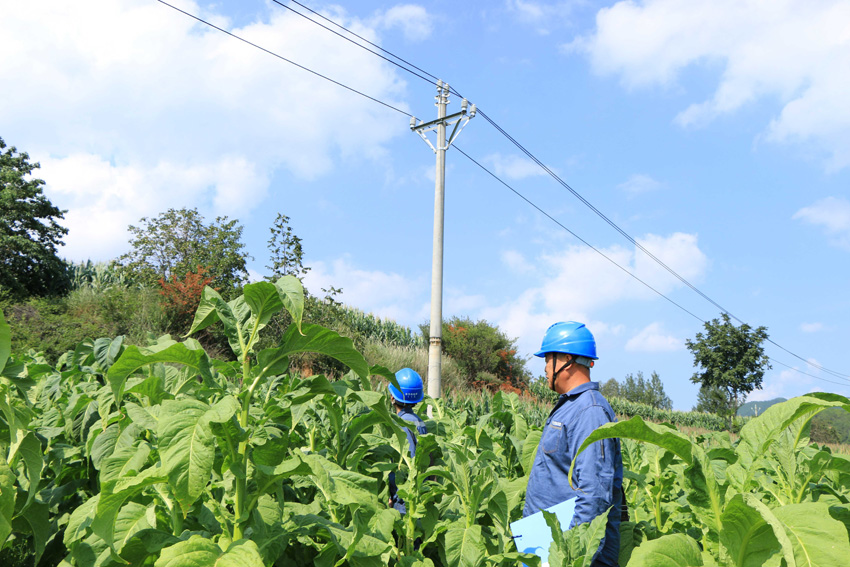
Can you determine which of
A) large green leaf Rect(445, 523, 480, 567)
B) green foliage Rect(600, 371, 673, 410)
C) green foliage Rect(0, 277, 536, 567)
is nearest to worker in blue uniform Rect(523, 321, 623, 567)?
green foliage Rect(0, 277, 536, 567)

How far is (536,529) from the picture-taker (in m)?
2.88

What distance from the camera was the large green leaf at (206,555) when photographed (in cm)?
201

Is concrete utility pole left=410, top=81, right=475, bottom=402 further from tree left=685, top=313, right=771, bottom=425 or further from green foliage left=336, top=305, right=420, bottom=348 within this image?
tree left=685, top=313, right=771, bottom=425

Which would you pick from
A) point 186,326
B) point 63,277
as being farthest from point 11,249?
point 186,326

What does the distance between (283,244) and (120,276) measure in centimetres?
1552

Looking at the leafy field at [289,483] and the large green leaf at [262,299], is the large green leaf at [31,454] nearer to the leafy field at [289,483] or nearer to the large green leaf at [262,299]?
the leafy field at [289,483]

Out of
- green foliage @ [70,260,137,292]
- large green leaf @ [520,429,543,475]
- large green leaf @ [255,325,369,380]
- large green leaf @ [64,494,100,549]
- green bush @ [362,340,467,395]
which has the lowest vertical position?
large green leaf @ [64,494,100,549]

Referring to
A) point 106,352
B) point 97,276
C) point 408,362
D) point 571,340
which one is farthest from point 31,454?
point 97,276

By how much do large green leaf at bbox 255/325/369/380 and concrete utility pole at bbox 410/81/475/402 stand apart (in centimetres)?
1375

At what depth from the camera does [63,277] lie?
33.0 m

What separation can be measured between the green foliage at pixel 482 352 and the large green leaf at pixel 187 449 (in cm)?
2868

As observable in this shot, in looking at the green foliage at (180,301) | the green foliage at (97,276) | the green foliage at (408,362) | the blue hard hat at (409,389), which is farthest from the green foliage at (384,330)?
the blue hard hat at (409,389)

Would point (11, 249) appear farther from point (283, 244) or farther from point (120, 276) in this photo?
point (283, 244)

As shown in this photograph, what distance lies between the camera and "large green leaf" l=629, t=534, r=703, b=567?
146 cm
